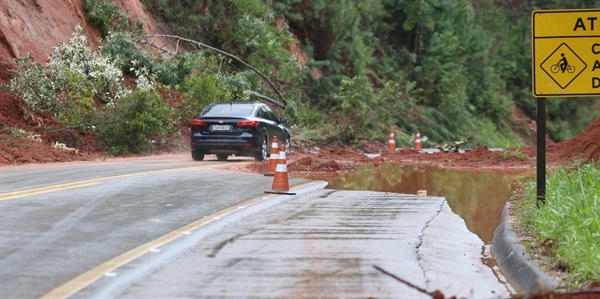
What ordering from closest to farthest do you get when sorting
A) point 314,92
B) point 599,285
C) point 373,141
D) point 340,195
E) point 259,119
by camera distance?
1. point 599,285
2. point 340,195
3. point 259,119
4. point 373,141
5. point 314,92

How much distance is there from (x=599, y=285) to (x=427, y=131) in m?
39.2

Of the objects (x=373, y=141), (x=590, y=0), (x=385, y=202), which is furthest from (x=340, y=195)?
(x=590, y=0)

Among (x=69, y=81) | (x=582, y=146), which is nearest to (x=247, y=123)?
(x=69, y=81)

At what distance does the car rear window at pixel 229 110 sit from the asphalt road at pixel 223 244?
27.4 ft

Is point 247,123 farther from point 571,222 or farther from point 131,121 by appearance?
point 571,222

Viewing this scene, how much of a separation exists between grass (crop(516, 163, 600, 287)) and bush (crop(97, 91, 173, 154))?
14991mm

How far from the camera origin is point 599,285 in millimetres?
7336

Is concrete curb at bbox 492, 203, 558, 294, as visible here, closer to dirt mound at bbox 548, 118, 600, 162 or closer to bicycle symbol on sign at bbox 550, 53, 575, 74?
bicycle symbol on sign at bbox 550, 53, 575, 74

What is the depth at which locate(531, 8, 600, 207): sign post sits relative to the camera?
11992 millimetres

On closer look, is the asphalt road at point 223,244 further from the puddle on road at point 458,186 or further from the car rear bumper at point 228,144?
the car rear bumper at point 228,144

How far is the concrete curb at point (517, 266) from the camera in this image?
26.6 ft

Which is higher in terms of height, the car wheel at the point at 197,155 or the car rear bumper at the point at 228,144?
the car rear bumper at the point at 228,144

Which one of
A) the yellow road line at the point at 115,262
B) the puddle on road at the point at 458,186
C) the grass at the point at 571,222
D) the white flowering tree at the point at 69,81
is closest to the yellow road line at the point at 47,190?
the yellow road line at the point at 115,262

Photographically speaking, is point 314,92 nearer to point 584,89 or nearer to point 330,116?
point 330,116
